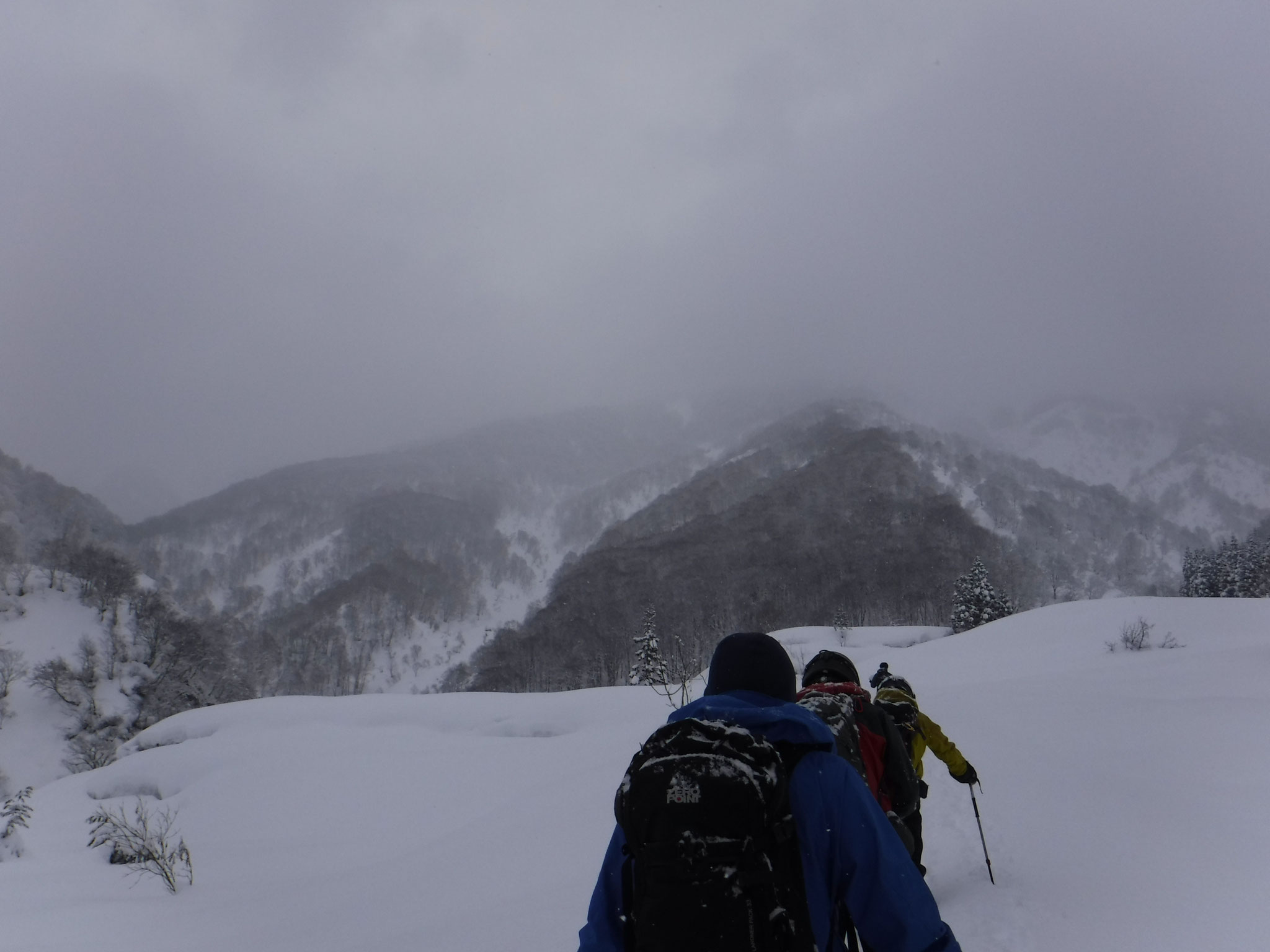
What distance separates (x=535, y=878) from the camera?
11297 mm

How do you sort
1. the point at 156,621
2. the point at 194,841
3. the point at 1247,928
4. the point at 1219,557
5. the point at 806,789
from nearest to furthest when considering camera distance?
the point at 806,789, the point at 1247,928, the point at 194,841, the point at 1219,557, the point at 156,621

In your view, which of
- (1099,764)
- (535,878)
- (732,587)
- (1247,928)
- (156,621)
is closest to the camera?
(1247,928)

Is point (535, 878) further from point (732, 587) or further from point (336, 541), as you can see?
point (336, 541)

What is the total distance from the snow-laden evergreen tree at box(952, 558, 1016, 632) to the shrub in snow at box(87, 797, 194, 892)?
48.5m

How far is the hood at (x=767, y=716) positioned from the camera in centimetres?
213

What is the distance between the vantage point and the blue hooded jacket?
1940 millimetres

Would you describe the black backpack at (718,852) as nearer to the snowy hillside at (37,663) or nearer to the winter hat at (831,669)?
the winter hat at (831,669)

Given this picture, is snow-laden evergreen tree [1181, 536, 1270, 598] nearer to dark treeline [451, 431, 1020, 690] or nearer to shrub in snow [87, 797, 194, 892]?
dark treeline [451, 431, 1020, 690]

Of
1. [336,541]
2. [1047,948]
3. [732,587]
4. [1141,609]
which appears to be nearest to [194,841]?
[1047,948]

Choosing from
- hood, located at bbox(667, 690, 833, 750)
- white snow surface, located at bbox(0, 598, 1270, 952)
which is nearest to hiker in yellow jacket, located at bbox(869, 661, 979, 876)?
white snow surface, located at bbox(0, 598, 1270, 952)

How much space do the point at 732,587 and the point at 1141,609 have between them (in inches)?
2316

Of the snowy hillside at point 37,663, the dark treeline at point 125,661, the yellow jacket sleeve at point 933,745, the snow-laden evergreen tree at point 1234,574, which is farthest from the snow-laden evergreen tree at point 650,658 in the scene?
the snowy hillside at point 37,663

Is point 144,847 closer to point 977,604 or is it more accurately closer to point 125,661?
point 977,604

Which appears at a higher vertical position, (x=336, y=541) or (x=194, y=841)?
(x=336, y=541)
